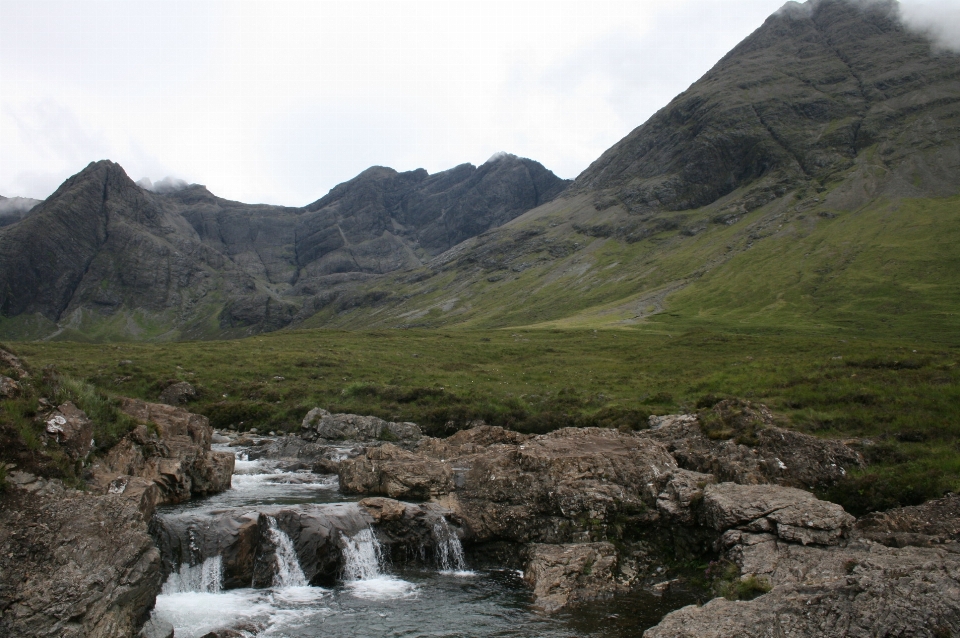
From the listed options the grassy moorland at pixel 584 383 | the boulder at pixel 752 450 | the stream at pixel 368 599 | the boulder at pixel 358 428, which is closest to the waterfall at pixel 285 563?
the stream at pixel 368 599

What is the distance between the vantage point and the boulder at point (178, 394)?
155 feet

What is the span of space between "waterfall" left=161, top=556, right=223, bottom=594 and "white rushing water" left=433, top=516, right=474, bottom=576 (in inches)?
334

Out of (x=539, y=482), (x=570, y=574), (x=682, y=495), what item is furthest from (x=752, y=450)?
(x=570, y=574)

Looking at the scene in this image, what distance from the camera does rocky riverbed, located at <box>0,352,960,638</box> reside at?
12.4m

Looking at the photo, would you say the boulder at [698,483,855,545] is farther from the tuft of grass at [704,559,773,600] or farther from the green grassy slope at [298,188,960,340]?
the green grassy slope at [298,188,960,340]

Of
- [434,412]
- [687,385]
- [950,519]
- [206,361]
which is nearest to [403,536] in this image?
[950,519]

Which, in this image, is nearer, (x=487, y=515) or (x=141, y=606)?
(x=141, y=606)

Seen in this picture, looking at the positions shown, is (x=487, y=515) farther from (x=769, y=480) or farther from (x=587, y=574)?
(x=769, y=480)

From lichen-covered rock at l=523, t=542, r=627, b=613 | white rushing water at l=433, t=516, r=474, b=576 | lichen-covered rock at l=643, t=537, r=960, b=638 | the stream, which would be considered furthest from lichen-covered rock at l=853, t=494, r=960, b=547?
white rushing water at l=433, t=516, r=474, b=576

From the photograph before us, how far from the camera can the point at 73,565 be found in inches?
496

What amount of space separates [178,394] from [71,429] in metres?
35.6

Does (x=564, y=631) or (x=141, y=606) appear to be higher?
(x=141, y=606)

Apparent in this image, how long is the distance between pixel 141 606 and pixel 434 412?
3084cm

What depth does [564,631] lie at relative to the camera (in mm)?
15773
